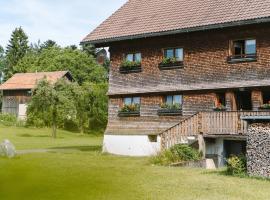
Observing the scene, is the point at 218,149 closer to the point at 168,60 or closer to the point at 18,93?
the point at 168,60

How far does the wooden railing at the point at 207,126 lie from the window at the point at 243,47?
3.38 m

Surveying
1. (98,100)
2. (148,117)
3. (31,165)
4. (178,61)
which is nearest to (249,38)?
(178,61)

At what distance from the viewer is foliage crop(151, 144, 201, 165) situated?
1970 cm

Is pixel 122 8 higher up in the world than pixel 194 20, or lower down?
higher up

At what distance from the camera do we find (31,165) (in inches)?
73.9

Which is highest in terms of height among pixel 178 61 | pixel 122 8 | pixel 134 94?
pixel 122 8

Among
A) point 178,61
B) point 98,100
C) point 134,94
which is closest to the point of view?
point 178,61

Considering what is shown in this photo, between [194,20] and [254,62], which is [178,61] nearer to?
[194,20]

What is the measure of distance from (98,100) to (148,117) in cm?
2998

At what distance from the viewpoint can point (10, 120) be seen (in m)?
60.5

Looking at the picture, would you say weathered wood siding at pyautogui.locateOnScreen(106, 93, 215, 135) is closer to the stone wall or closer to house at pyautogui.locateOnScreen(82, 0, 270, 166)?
house at pyautogui.locateOnScreen(82, 0, 270, 166)

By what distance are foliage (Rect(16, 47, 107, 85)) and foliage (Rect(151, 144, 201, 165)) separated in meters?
67.3

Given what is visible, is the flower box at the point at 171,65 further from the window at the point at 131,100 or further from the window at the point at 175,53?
the window at the point at 131,100

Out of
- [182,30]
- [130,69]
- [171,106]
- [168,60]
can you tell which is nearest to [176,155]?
[171,106]
